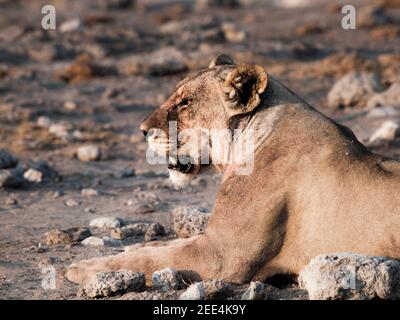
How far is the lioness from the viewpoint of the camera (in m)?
6.63

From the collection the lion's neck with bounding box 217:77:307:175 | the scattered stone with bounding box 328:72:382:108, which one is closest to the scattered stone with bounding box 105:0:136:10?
the scattered stone with bounding box 328:72:382:108

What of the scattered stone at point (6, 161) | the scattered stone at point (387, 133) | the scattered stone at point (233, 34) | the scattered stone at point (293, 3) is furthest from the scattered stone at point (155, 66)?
the scattered stone at point (293, 3)

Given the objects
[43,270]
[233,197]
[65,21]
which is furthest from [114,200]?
[65,21]

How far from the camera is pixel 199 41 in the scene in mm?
24422

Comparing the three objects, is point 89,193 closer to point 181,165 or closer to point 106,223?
point 106,223

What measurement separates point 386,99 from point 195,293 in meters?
9.76

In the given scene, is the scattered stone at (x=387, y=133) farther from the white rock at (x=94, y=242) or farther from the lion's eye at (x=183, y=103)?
the lion's eye at (x=183, y=103)

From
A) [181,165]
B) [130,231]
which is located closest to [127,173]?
[130,231]

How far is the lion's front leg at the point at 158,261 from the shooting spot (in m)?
6.77

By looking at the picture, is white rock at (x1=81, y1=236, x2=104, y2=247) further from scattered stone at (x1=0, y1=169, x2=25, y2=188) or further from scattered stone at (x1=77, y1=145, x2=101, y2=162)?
scattered stone at (x1=77, y1=145, x2=101, y2=162)

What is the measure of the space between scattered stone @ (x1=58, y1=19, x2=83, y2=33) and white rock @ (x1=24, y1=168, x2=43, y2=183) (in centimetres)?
1484
